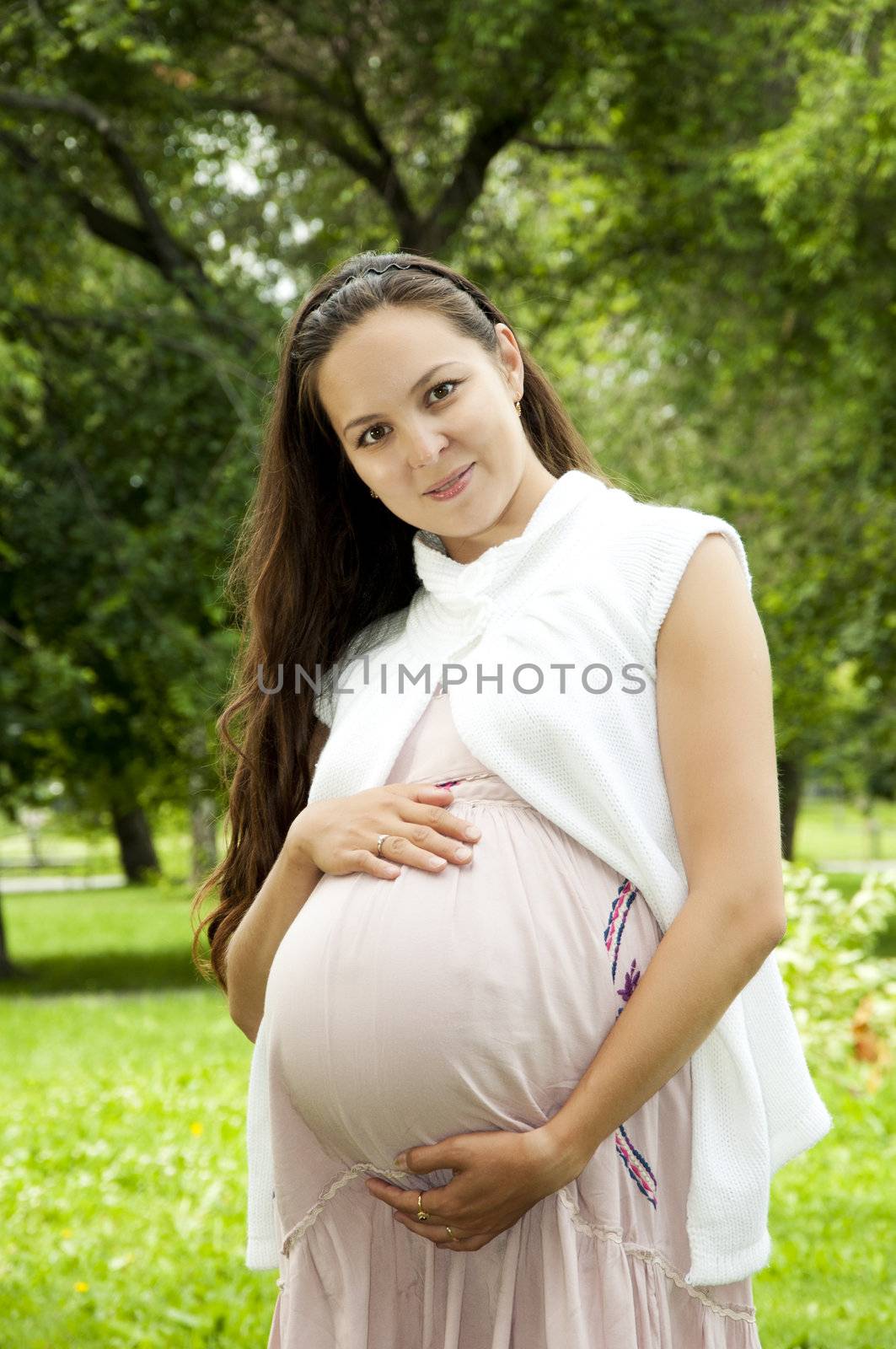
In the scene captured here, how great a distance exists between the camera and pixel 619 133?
8273 millimetres

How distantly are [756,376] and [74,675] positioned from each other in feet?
14.5

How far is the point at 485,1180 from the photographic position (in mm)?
1467

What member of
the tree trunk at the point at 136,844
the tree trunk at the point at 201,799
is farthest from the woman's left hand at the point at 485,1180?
the tree trunk at the point at 136,844

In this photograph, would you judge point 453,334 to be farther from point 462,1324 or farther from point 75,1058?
point 75,1058

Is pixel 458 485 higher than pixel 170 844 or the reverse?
higher

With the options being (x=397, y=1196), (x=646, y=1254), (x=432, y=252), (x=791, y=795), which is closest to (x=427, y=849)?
(x=397, y=1196)

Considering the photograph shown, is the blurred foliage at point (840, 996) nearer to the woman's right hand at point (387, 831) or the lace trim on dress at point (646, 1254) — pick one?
the lace trim on dress at point (646, 1254)

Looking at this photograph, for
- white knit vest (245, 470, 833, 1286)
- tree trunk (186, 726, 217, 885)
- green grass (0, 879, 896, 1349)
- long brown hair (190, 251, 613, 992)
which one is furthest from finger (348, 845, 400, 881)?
green grass (0, 879, 896, 1349)

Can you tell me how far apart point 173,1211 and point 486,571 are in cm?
313

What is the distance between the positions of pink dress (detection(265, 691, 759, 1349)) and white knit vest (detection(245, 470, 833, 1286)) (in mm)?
48

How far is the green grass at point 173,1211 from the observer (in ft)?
10.9

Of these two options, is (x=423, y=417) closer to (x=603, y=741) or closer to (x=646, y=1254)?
(x=603, y=741)

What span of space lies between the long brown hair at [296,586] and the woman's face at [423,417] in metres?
0.17

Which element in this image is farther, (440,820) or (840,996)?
(840,996)
